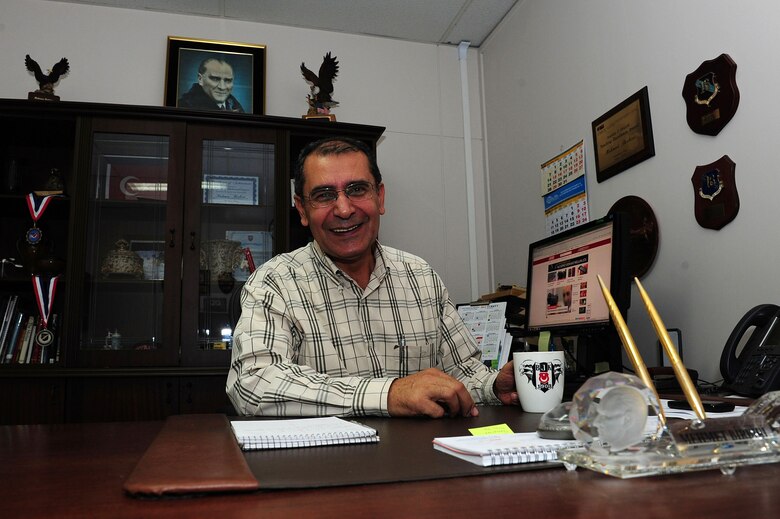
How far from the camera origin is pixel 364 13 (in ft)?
10.5

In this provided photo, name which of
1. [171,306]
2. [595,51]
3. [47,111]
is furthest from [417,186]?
[47,111]

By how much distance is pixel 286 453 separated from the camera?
2.15ft

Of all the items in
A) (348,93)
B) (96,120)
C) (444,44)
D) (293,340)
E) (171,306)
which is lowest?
(293,340)

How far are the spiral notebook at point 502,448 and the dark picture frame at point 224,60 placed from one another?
273 centimetres

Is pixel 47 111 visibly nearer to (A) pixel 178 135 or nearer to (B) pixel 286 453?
(A) pixel 178 135

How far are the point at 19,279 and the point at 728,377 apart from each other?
266 cm

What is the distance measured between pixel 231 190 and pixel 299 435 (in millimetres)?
2270

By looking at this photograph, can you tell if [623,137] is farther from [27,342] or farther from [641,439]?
[27,342]

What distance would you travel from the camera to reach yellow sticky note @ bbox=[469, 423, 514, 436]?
77cm

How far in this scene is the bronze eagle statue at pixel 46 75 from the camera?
2787 mm

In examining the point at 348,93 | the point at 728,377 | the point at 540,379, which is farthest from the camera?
the point at 348,93

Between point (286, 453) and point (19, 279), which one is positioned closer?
point (286, 453)

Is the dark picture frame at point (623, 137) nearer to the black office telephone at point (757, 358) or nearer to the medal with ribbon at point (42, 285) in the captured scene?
the black office telephone at point (757, 358)

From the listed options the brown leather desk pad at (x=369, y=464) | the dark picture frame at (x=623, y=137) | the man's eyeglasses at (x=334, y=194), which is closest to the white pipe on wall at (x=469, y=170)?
the dark picture frame at (x=623, y=137)
